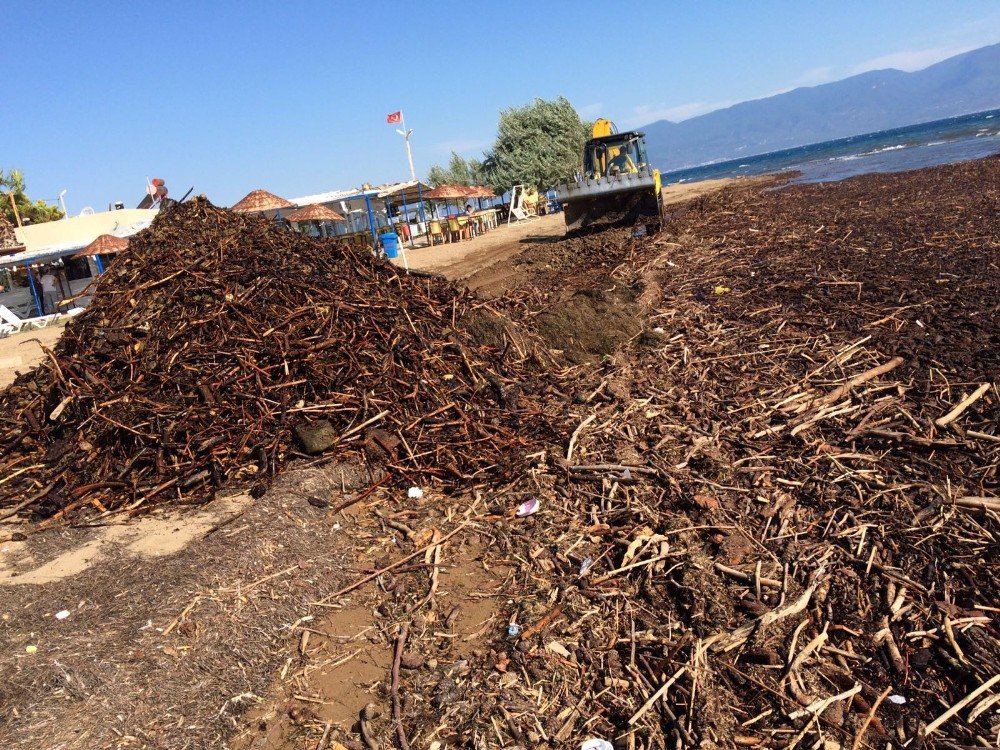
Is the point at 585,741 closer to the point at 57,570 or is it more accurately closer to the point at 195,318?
the point at 57,570

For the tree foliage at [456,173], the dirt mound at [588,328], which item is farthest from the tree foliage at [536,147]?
the dirt mound at [588,328]

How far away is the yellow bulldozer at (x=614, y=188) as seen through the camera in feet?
56.7

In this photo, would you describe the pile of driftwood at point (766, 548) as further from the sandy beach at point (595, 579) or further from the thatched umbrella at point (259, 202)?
the thatched umbrella at point (259, 202)

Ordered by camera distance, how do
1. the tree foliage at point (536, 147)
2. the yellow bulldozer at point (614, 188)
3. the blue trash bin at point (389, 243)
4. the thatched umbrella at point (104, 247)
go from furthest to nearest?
the tree foliage at point (536, 147) → the blue trash bin at point (389, 243) → the thatched umbrella at point (104, 247) → the yellow bulldozer at point (614, 188)

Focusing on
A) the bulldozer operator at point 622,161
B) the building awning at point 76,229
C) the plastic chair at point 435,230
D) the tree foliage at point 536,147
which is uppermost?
the tree foliage at point 536,147

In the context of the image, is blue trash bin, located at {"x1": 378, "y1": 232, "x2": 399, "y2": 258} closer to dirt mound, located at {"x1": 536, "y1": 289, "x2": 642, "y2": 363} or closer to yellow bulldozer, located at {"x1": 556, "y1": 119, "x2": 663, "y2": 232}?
yellow bulldozer, located at {"x1": 556, "y1": 119, "x2": 663, "y2": 232}

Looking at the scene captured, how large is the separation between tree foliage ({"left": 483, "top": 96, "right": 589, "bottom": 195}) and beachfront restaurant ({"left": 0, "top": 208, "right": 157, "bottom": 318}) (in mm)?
26924

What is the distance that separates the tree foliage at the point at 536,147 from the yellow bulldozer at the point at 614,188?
29.5 m

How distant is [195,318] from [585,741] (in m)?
5.05

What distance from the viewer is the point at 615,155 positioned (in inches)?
749

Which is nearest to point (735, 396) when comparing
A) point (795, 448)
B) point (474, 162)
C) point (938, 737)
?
point (795, 448)

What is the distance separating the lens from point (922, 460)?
14.7 feet

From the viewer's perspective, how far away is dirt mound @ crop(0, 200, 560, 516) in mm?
5266

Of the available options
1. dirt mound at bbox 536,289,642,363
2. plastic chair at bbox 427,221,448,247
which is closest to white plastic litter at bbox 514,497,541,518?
dirt mound at bbox 536,289,642,363
